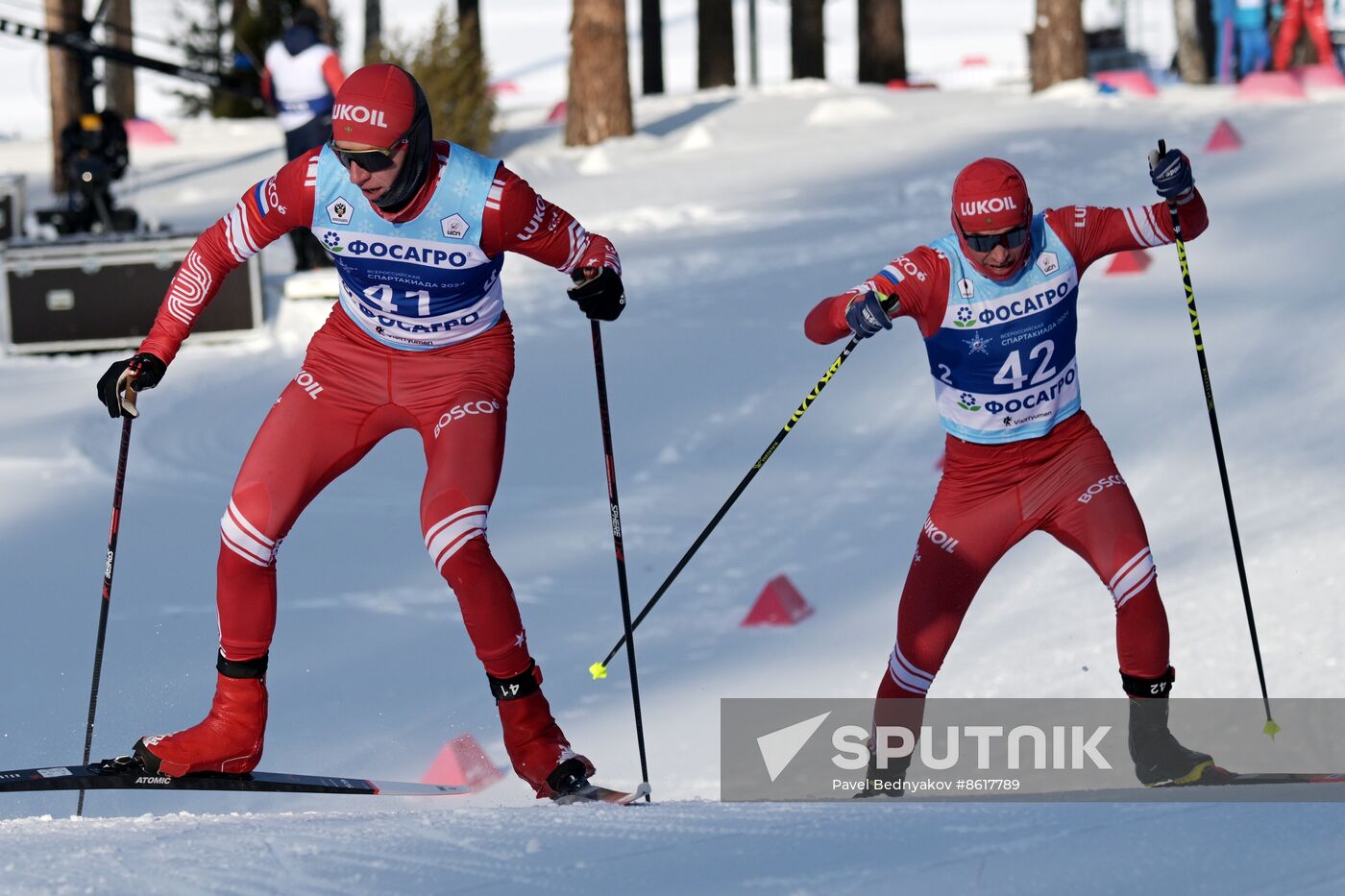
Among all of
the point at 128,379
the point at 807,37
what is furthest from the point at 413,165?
the point at 807,37

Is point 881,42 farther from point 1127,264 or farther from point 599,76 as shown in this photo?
point 1127,264

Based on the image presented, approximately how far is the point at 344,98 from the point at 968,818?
2.66m

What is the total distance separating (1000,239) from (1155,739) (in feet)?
5.21

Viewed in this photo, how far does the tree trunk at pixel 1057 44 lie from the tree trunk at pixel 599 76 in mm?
3996

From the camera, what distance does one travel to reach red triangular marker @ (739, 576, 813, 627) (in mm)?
8703

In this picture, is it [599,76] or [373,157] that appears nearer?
[373,157]

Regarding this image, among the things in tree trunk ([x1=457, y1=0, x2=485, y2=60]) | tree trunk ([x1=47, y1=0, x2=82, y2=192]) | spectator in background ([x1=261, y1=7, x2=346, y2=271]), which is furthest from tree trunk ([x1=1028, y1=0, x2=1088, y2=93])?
tree trunk ([x1=47, y1=0, x2=82, y2=192])

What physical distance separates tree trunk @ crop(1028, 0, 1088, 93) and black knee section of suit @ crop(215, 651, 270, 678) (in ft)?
44.2

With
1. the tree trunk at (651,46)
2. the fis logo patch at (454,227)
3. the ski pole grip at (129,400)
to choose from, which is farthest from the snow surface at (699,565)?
the tree trunk at (651,46)

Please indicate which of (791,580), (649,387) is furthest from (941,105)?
(791,580)

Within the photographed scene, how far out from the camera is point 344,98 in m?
5.45

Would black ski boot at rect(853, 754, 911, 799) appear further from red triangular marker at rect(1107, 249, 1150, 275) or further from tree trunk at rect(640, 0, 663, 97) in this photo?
tree trunk at rect(640, 0, 663, 97)

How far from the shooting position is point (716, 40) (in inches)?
995

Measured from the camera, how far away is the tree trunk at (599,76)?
652 inches
